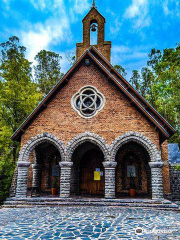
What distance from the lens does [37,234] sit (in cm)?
610

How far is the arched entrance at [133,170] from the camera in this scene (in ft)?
45.6

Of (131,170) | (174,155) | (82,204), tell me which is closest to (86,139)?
(82,204)

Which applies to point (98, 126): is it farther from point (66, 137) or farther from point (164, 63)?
A: point (164, 63)

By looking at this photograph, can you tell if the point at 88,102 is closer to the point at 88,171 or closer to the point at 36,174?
the point at 88,171

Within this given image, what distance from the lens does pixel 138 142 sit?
39.7 feet

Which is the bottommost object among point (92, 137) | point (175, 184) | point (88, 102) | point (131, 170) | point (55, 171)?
point (175, 184)

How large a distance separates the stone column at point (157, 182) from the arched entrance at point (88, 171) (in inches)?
161

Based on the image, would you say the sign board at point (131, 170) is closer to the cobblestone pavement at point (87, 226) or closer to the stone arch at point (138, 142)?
the stone arch at point (138, 142)

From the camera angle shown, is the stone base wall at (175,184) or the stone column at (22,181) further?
the stone base wall at (175,184)

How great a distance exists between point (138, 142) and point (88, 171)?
461 centimetres

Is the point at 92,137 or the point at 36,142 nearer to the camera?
the point at 92,137

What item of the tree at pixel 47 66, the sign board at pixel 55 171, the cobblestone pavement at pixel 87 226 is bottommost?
the cobblestone pavement at pixel 87 226

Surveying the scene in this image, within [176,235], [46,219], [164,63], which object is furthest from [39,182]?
[164,63]

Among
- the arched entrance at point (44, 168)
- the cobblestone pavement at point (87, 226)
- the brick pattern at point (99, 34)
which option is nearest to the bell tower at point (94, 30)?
the brick pattern at point (99, 34)
